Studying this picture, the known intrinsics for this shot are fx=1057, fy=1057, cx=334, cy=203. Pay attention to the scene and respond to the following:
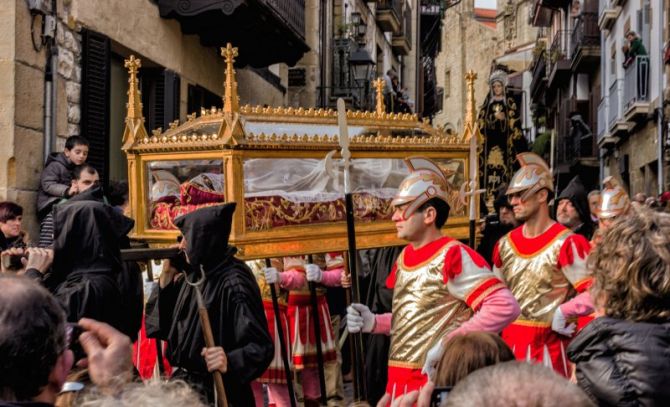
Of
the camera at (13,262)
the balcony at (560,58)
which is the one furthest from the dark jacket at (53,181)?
the balcony at (560,58)

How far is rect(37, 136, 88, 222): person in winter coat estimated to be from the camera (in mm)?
8695

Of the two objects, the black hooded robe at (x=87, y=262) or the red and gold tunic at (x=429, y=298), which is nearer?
the black hooded robe at (x=87, y=262)

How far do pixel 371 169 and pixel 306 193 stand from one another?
572mm

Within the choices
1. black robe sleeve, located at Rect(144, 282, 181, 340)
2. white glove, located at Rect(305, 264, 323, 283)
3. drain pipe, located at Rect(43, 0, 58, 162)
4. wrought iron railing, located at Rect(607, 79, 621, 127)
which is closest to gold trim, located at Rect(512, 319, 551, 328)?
white glove, located at Rect(305, 264, 323, 283)

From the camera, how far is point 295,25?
16.5 meters

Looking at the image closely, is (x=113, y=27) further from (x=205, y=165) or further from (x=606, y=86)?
(x=606, y=86)

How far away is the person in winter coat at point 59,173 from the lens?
8.70 metres

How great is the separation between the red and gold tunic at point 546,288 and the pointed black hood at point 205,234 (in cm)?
205

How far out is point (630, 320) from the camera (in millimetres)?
3215

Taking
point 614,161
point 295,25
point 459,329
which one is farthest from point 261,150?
point 614,161

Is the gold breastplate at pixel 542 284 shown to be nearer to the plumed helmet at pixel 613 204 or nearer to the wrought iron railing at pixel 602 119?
the plumed helmet at pixel 613 204

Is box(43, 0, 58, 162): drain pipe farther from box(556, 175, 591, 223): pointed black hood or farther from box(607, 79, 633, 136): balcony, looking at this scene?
box(607, 79, 633, 136): balcony

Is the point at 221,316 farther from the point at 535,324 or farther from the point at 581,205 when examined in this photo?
the point at 581,205

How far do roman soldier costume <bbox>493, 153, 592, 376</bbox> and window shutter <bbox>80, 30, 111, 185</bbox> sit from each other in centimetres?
522
